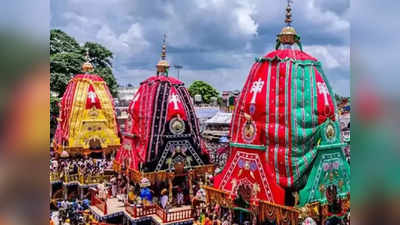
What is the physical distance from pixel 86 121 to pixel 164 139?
677 cm

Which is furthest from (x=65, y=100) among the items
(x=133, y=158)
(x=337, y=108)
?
(x=337, y=108)

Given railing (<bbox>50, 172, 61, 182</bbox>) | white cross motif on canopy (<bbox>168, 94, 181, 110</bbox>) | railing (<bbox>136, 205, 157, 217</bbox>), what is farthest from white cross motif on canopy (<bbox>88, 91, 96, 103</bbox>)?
railing (<bbox>136, 205, 157, 217</bbox>)

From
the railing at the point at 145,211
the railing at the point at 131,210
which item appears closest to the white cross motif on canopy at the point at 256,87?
the railing at the point at 145,211

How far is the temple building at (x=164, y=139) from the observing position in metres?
13.5

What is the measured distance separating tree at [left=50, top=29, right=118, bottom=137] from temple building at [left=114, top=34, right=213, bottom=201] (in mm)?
11337

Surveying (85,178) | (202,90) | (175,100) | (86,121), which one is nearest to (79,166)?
(85,178)

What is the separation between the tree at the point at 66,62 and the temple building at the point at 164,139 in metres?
11.3

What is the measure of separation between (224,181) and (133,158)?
4.40 m

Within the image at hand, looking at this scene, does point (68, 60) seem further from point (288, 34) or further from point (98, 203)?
point (288, 34)

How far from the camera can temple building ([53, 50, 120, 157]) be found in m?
18.8

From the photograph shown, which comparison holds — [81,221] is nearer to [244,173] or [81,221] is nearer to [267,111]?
[244,173]

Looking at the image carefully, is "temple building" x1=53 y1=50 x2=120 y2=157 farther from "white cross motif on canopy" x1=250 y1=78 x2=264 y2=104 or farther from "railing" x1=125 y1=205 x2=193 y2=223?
"white cross motif on canopy" x1=250 y1=78 x2=264 y2=104

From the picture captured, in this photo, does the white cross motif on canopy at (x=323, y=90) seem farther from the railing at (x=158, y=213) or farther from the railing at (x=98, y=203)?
the railing at (x=98, y=203)
